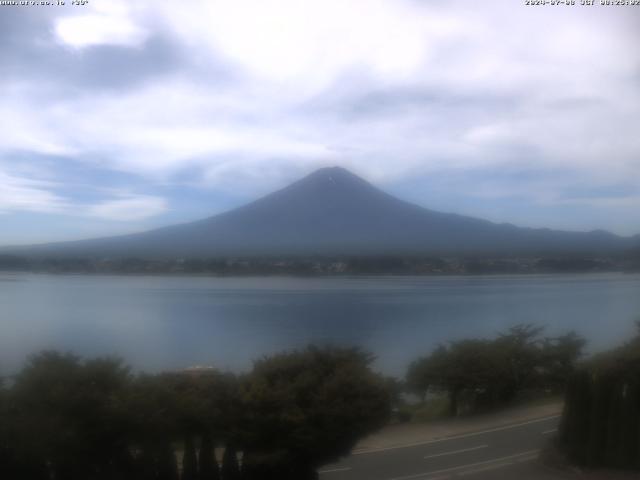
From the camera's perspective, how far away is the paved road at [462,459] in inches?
368

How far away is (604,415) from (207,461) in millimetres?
5744

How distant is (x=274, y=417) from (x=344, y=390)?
106cm

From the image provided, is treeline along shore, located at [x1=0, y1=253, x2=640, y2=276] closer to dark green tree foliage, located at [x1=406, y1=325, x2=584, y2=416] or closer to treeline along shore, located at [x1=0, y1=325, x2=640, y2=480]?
dark green tree foliage, located at [x1=406, y1=325, x2=584, y2=416]

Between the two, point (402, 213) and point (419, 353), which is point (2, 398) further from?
point (402, 213)

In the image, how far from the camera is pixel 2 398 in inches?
317

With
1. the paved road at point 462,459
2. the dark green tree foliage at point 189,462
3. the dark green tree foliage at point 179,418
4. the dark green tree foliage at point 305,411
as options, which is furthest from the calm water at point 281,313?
the dark green tree foliage at point 189,462

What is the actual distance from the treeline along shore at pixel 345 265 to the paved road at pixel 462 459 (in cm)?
938

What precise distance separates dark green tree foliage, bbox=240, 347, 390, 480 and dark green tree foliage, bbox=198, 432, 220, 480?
439 millimetres

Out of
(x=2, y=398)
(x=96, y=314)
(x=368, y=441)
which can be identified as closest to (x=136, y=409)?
(x=2, y=398)

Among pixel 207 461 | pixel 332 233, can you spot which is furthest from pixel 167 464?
pixel 332 233

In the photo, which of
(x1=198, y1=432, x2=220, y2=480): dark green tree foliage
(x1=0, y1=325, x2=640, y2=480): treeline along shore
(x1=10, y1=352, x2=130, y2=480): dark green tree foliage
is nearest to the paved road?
(x1=0, y1=325, x2=640, y2=480): treeline along shore

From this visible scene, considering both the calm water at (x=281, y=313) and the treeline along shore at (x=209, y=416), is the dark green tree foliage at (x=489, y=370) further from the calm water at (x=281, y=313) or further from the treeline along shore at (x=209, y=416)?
the treeline along shore at (x=209, y=416)

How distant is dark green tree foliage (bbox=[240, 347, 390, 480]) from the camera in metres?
9.04

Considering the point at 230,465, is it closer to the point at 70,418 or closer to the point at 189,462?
the point at 189,462
